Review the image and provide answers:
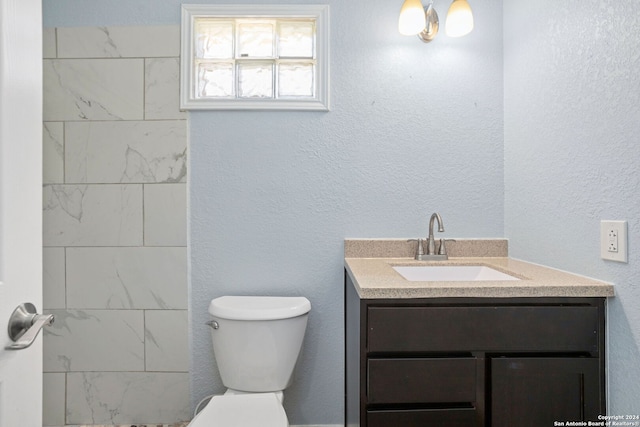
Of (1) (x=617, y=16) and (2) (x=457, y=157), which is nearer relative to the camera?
(1) (x=617, y=16)

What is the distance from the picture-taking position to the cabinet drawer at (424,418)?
117 centimetres

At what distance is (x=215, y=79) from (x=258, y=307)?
3.49ft

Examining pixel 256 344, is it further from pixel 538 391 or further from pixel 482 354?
pixel 538 391

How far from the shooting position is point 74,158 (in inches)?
74.6

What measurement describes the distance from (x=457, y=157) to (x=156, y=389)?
1.74 metres

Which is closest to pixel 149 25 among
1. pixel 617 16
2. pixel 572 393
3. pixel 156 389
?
pixel 156 389

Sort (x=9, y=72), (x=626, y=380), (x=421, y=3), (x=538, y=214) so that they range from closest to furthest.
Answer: (x=9, y=72), (x=626, y=380), (x=538, y=214), (x=421, y=3)

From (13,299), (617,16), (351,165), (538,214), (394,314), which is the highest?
(617,16)

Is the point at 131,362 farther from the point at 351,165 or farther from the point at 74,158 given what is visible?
the point at 351,165

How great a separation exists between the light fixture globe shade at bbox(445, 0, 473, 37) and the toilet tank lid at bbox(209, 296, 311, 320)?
4.35ft

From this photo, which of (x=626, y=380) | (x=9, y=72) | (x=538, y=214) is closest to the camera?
(x=9, y=72)

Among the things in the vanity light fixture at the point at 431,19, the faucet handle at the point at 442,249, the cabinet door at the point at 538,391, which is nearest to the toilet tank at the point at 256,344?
the faucet handle at the point at 442,249

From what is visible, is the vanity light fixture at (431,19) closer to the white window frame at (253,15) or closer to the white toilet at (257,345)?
the white window frame at (253,15)

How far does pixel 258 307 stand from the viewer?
5.60 ft
